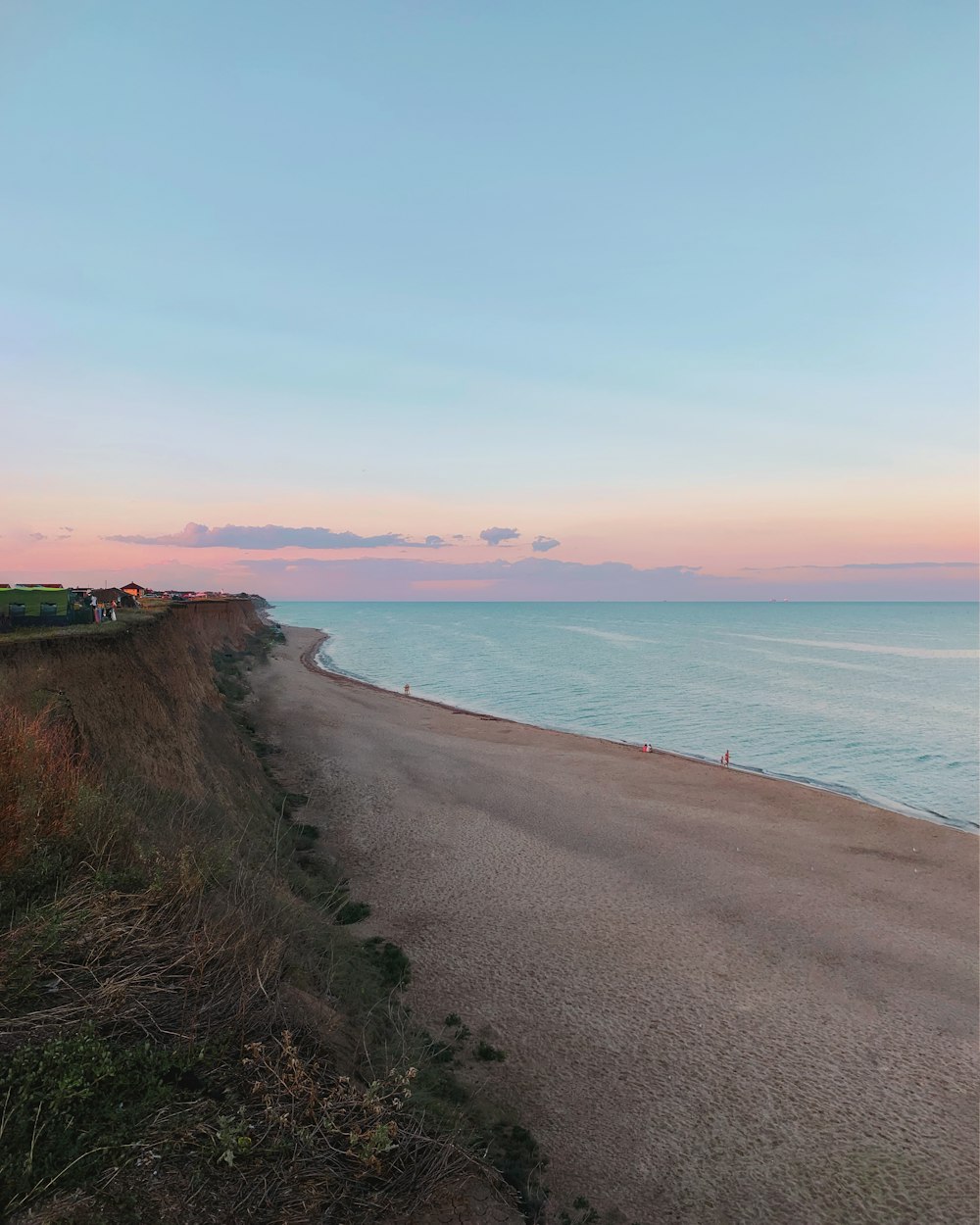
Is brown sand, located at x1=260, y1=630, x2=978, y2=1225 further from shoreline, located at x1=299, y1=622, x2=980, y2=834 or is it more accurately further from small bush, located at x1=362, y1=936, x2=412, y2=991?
shoreline, located at x1=299, y1=622, x2=980, y2=834

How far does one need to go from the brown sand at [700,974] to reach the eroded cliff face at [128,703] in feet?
17.4

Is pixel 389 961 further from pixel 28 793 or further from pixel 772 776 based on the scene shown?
pixel 772 776

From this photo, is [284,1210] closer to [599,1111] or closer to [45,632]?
[599,1111]

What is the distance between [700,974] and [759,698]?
1995 inches

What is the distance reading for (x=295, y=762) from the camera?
95.5 ft

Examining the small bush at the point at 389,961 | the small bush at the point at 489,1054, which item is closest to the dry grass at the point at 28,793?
the small bush at the point at 389,961

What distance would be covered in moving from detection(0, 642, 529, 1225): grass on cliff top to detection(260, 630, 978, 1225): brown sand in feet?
8.40

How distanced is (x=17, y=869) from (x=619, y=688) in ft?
201

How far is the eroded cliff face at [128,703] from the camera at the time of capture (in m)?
14.0

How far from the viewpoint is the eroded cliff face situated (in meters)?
14.0

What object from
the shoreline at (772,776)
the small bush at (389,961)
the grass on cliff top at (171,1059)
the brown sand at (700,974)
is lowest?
the shoreline at (772,776)

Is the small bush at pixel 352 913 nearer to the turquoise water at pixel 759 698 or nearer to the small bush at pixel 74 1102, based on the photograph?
the small bush at pixel 74 1102

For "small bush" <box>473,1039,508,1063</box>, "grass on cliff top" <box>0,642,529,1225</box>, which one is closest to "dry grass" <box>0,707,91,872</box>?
"grass on cliff top" <box>0,642,529,1225</box>

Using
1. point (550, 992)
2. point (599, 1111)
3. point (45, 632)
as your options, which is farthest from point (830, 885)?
point (45, 632)
